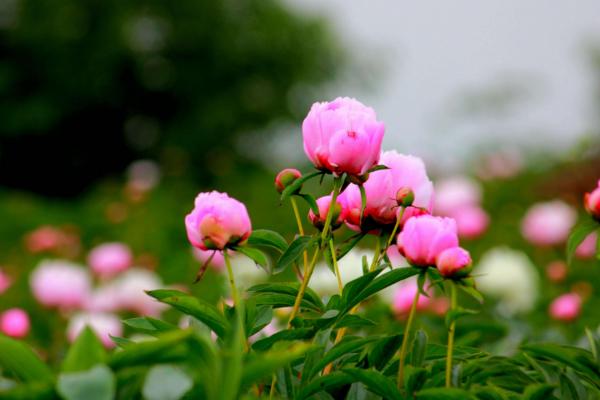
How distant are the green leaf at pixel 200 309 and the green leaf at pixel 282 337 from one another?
0.05 metres

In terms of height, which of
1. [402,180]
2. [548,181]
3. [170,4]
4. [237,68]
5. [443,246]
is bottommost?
[443,246]

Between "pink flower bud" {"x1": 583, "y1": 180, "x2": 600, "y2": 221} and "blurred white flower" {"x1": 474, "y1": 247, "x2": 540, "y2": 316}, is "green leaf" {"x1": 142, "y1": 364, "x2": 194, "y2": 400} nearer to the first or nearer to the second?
"pink flower bud" {"x1": 583, "y1": 180, "x2": 600, "y2": 221}

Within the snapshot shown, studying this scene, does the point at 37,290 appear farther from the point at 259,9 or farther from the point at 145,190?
the point at 259,9

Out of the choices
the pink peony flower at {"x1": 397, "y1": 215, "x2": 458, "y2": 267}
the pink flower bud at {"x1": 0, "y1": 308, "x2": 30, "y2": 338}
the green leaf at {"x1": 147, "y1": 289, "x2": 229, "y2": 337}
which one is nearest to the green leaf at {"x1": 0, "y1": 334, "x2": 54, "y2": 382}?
the green leaf at {"x1": 147, "y1": 289, "x2": 229, "y2": 337}

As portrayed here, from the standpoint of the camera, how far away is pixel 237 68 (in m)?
18.8

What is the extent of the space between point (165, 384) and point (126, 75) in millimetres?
18483

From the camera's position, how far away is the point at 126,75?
738 inches

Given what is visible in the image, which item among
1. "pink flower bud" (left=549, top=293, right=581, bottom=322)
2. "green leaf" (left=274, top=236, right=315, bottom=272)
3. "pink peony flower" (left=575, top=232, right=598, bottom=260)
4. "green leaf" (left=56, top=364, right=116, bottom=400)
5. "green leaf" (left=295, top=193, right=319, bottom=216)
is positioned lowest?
"green leaf" (left=56, top=364, right=116, bottom=400)

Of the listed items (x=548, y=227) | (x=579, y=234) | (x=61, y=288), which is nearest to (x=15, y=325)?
(x=61, y=288)

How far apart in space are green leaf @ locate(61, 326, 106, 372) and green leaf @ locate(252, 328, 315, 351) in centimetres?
28

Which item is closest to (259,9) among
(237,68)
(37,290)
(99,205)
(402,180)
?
(237,68)

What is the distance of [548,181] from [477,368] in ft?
18.6

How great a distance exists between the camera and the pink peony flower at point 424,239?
3.71 feet

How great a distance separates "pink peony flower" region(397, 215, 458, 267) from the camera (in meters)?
1.13
